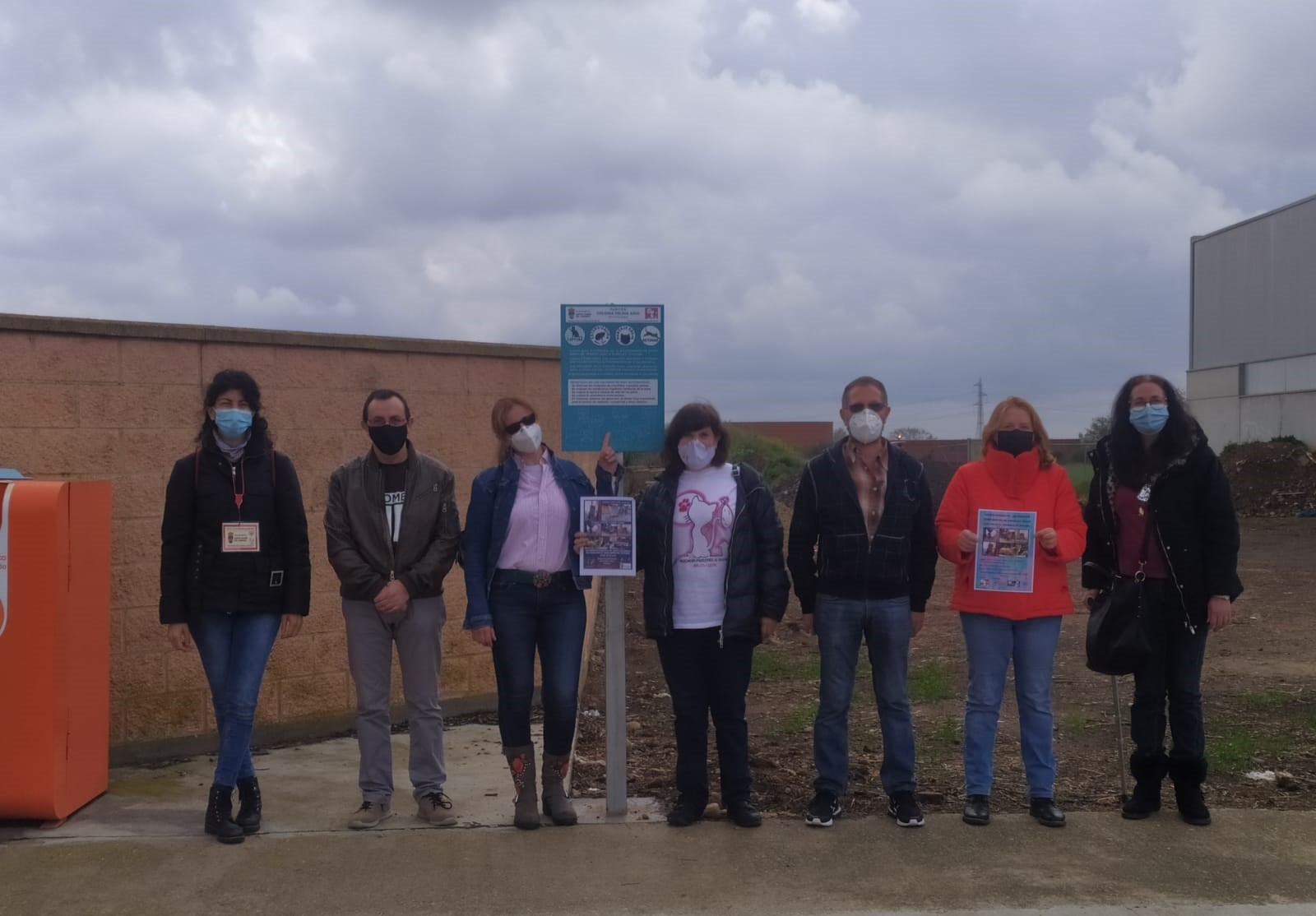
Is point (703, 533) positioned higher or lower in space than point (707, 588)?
higher

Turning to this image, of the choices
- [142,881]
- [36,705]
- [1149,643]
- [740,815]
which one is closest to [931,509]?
[1149,643]

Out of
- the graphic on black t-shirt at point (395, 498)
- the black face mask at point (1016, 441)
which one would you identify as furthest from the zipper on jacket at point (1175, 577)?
the graphic on black t-shirt at point (395, 498)

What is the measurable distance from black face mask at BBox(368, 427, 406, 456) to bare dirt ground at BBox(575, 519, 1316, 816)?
6.68ft

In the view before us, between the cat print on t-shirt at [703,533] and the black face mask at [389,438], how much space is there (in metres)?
1.27

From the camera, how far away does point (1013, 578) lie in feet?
17.4

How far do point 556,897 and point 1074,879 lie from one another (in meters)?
2.01

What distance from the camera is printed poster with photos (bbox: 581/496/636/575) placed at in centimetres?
522

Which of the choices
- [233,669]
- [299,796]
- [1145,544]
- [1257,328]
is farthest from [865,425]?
[1257,328]

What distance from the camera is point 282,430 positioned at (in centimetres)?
698

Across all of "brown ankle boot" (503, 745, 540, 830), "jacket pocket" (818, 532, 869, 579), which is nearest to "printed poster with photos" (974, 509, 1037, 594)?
"jacket pocket" (818, 532, 869, 579)

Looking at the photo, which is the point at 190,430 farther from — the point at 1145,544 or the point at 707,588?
the point at 1145,544

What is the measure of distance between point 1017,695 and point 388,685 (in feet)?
9.25

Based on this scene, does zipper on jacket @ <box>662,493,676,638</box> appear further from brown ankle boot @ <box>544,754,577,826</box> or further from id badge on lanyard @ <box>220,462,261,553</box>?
id badge on lanyard @ <box>220,462,261,553</box>

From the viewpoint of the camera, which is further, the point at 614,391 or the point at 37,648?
the point at 614,391
